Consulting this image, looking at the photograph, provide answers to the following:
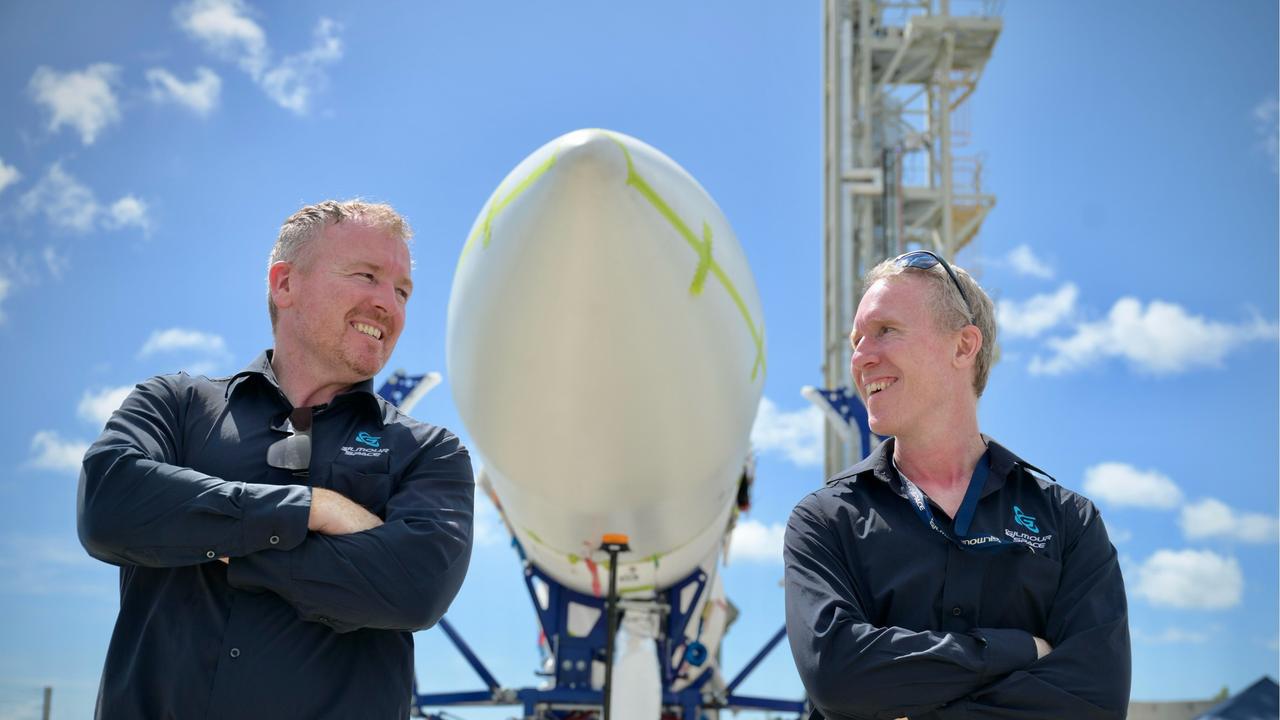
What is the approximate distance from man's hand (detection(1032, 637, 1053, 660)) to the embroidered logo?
26 centimetres

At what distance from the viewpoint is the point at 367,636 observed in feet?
8.20

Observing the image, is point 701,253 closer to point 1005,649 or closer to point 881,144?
point 1005,649

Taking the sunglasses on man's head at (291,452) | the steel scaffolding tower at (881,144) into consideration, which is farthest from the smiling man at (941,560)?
the steel scaffolding tower at (881,144)

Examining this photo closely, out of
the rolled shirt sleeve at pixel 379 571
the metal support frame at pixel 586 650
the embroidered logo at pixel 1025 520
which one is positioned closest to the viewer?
the rolled shirt sleeve at pixel 379 571

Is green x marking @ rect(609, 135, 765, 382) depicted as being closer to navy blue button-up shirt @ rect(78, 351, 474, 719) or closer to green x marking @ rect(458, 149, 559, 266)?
green x marking @ rect(458, 149, 559, 266)

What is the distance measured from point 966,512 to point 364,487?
1528 millimetres

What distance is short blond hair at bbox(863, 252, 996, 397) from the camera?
266 cm

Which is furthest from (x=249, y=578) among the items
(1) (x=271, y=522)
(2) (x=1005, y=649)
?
(2) (x=1005, y=649)

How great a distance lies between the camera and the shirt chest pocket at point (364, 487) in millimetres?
2631

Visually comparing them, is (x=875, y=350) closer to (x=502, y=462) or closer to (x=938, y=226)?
(x=502, y=462)

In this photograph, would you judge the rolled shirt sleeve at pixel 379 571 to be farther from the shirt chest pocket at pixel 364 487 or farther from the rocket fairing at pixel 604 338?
the rocket fairing at pixel 604 338

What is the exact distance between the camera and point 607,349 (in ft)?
15.8

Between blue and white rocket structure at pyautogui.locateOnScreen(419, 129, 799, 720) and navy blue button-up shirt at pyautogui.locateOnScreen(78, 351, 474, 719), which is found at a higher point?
blue and white rocket structure at pyautogui.locateOnScreen(419, 129, 799, 720)

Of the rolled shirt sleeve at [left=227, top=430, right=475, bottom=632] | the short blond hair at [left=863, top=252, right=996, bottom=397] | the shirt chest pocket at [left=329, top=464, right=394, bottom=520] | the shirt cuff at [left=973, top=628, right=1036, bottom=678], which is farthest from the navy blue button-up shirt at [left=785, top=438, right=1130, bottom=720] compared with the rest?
the shirt chest pocket at [left=329, top=464, right=394, bottom=520]
